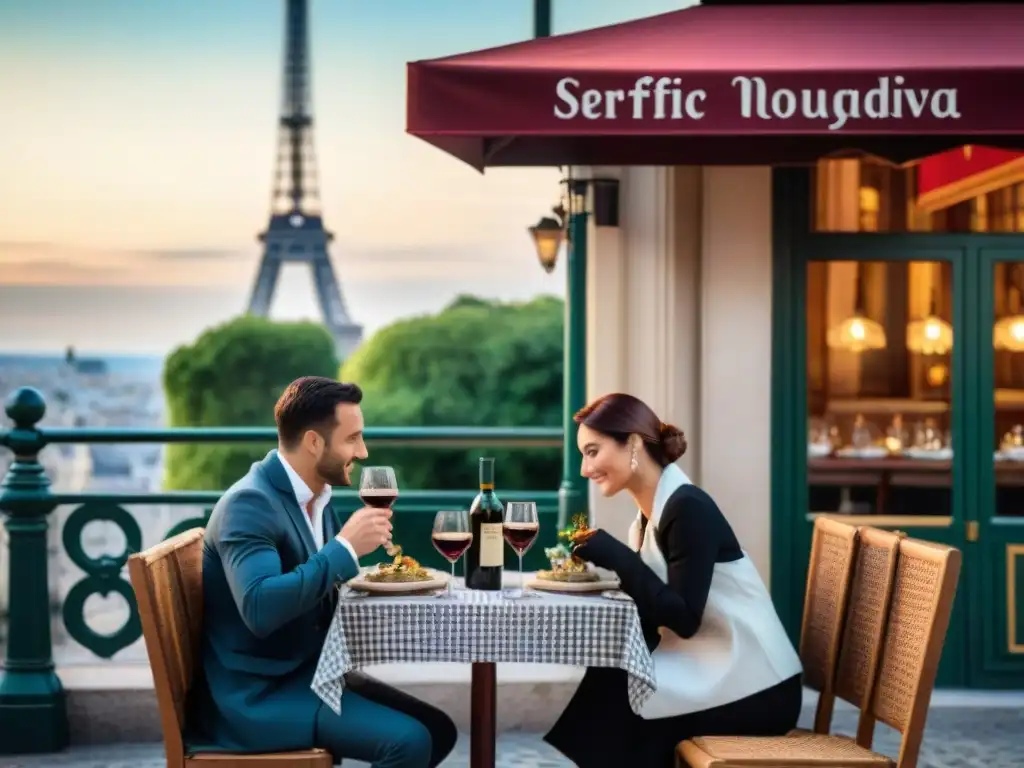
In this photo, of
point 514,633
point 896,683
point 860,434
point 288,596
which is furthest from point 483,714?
point 860,434

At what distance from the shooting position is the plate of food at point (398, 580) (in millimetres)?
4008

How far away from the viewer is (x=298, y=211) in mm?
35406

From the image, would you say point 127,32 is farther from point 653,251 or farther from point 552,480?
point 653,251

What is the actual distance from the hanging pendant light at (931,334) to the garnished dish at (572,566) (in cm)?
289

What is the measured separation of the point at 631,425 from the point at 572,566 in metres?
0.43

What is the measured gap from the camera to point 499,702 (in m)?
6.06

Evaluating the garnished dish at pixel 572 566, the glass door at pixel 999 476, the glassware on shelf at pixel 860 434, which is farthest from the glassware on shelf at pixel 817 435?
the garnished dish at pixel 572 566

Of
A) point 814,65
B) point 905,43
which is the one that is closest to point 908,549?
point 814,65

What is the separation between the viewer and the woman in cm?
406

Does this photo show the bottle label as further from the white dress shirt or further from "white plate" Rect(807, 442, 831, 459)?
"white plate" Rect(807, 442, 831, 459)

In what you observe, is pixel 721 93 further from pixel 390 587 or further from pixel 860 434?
pixel 860 434

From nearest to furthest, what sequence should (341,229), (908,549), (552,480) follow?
(908,549) → (552,480) → (341,229)

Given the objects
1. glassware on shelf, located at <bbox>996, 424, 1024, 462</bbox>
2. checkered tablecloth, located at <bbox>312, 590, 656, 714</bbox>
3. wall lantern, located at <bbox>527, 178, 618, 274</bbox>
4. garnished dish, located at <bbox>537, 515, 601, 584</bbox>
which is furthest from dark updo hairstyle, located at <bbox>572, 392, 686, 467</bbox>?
glassware on shelf, located at <bbox>996, 424, 1024, 462</bbox>

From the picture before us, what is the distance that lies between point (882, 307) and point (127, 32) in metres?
29.8
